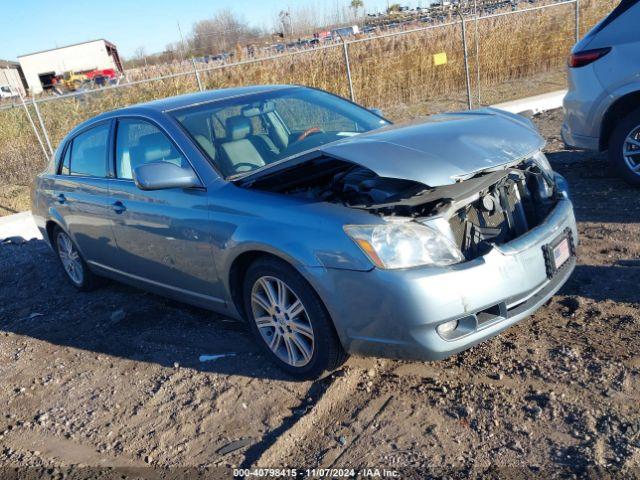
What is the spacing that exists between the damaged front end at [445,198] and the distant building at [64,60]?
6492cm

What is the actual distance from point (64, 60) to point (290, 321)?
67.4m

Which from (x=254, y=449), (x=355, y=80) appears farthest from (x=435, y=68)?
(x=254, y=449)

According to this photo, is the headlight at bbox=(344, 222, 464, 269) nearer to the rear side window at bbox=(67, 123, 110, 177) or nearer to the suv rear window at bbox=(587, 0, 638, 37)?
the rear side window at bbox=(67, 123, 110, 177)

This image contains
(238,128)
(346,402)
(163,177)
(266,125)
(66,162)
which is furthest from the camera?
(66,162)

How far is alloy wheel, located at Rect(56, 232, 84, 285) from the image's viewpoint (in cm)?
573

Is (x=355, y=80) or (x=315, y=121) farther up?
(x=315, y=121)

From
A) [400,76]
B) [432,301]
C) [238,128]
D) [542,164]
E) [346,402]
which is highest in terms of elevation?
[238,128]

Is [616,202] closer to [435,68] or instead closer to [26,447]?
[26,447]

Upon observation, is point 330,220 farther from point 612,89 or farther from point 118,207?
point 612,89

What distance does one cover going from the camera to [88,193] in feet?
16.2

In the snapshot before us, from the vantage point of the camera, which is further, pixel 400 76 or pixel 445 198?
pixel 400 76

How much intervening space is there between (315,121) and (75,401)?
2587mm

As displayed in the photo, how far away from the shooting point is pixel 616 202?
222 inches

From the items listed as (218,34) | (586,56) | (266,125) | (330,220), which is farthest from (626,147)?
(218,34)
